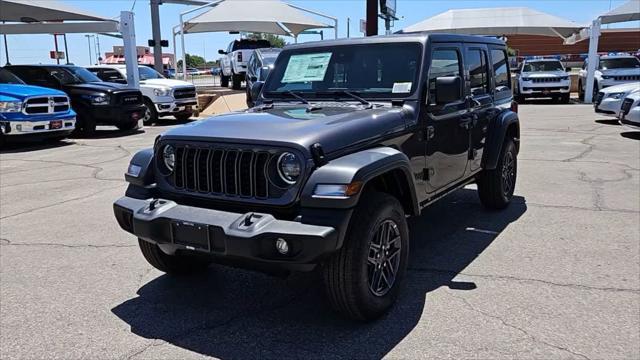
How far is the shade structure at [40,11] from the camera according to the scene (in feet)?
56.1

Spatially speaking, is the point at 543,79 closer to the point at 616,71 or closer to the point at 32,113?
the point at 616,71

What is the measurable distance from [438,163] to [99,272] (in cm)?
289

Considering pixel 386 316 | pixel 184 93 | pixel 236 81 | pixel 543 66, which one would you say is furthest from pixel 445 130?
pixel 236 81

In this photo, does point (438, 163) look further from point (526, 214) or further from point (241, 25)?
point (241, 25)

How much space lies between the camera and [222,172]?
3.32 metres

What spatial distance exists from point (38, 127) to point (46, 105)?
20.1 inches

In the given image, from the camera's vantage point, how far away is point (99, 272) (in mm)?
4395

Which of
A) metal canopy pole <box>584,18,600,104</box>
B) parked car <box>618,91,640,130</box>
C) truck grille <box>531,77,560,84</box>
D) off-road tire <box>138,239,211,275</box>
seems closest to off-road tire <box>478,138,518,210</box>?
off-road tire <box>138,239,211,275</box>

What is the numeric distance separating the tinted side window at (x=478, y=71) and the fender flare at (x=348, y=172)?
219cm

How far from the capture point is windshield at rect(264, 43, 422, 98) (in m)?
4.28

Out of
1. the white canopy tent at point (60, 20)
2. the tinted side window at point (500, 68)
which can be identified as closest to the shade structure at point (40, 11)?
the white canopy tent at point (60, 20)

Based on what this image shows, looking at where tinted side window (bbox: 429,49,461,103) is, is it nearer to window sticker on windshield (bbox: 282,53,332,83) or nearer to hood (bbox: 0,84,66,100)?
window sticker on windshield (bbox: 282,53,332,83)

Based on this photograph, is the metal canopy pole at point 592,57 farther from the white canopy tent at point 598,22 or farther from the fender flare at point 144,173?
the fender flare at point 144,173

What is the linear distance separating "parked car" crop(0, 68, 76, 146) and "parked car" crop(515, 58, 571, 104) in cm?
1605
